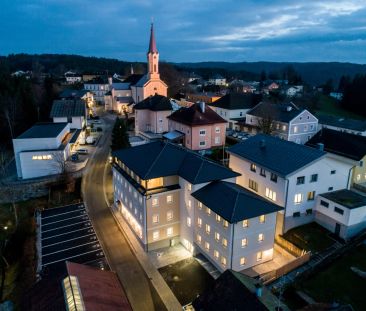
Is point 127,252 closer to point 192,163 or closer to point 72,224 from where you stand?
point 72,224

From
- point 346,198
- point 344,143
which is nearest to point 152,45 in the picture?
point 344,143

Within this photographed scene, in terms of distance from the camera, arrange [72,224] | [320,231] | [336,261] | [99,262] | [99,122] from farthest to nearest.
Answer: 1. [99,122]
2. [72,224]
3. [320,231]
4. [99,262]
5. [336,261]

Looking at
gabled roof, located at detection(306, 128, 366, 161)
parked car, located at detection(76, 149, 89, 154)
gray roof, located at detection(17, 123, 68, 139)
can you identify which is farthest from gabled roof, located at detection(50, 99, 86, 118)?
gabled roof, located at detection(306, 128, 366, 161)

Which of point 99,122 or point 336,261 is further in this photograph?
point 99,122

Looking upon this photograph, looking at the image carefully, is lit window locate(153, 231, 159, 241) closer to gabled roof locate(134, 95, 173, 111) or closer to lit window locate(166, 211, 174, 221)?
lit window locate(166, 211, 174, 221)

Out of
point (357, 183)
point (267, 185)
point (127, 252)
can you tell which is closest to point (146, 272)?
point (127, 252)

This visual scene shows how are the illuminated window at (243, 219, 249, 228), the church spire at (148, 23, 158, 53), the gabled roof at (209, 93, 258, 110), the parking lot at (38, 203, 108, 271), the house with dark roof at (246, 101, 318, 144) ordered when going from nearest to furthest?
1. the illuminated window at (243, 219, 249, 228)
2. the parking lot at (38, 203, 108, 271)
3. the house with dark roof at (246, 101, 318, 144)
4. the gabled roof at (209, 93, 258, 110)
5. the church spire at (148, 23, 158, 53)
